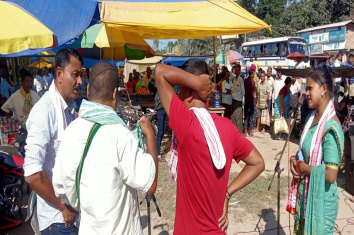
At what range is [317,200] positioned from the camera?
2.21 metres

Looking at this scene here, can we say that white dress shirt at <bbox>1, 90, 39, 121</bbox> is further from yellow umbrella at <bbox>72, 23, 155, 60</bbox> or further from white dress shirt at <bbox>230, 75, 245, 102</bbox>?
white dress shirt at <bbox>230, 75, 245, 102</bbox>

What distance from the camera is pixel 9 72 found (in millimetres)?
13930

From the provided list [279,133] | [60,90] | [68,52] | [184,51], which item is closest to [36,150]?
[60,90]

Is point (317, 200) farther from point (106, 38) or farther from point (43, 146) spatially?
point (106, 38)

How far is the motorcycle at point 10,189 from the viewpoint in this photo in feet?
12.6

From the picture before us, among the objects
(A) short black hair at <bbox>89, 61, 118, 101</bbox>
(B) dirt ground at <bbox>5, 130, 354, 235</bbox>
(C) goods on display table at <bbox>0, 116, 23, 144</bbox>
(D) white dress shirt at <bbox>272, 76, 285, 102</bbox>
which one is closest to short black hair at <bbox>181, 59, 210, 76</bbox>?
(A) short black hair at <bbox>89, 61, 118, 101</bbox>

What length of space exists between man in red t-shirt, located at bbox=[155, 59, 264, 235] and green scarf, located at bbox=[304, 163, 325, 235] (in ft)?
2.38

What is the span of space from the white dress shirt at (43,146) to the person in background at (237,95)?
23.9 ft

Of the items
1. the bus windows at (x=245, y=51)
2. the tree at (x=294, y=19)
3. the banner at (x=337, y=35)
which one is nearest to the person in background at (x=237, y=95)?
the bus windows at (x=245, y=51)

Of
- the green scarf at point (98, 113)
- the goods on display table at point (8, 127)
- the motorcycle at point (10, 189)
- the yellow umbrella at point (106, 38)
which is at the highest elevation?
the yellow umbrella at point (106, 38)

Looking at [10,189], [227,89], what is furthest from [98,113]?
[227,89]

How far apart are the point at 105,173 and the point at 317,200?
5.22 feet

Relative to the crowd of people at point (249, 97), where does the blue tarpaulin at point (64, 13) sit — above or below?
above

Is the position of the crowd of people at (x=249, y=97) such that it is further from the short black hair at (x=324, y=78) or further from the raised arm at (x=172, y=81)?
the raised arm at (x=172, y=81)
